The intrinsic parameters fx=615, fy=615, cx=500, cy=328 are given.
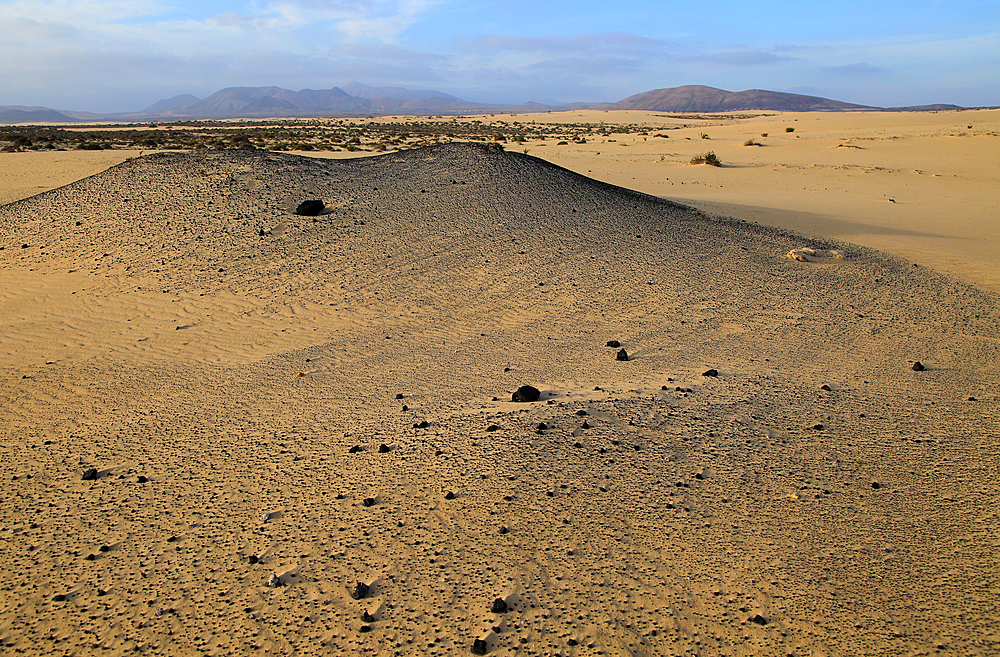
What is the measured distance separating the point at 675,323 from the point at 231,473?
530 cm

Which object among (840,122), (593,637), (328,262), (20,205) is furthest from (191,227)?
(840,122)

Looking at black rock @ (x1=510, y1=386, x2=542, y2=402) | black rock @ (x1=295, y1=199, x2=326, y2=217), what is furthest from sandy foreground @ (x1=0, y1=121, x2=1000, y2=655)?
black rock @ (x1=295, y1=199, x2=326, y2=217)

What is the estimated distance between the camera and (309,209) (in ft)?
35.0

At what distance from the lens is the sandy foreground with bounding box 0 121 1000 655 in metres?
3.08

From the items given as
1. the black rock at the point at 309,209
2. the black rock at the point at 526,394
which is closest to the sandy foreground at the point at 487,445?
the black rock at the point at 526,394

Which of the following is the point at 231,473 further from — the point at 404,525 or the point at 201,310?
the point at 201,310

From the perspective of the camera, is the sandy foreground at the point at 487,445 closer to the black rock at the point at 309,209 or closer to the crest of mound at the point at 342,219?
the crest of mound at the point at 342,219

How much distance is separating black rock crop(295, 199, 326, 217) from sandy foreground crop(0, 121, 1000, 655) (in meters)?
0.33

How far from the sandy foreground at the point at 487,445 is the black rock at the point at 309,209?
13.1 inches

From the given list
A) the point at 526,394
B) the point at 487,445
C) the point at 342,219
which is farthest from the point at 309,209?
the point at 487,445

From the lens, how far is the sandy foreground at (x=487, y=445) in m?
3.08

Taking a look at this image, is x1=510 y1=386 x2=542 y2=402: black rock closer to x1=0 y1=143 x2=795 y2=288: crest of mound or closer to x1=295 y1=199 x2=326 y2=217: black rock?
x1=0 y1=143 x2=795 y2=288: crest of mound

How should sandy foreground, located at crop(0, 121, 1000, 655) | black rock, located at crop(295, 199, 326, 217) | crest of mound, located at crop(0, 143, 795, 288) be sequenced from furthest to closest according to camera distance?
black rock, located at crop(295, 199, 326, 217), crest of mound, located at crop(0, 143, 795, 288), sandy foreground, located at crop(0, 121, 1000, 655)

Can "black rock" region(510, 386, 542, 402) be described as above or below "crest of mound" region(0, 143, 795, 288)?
below
